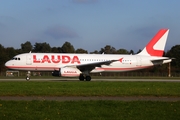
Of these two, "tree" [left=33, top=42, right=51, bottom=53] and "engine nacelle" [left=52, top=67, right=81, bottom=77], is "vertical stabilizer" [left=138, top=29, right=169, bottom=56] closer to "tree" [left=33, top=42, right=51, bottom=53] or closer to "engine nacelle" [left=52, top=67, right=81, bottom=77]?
"engine nacelle" [left=52, top=67, right=81, bottom=77]

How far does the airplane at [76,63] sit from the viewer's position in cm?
4459

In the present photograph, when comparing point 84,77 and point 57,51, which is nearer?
point 84,77

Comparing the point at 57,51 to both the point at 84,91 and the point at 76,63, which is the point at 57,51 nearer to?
the point at 76,63

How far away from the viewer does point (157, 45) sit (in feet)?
177

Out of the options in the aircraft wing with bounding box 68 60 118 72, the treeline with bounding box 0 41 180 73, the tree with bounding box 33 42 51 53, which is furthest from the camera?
the tree with bounding box 33 42 51 53

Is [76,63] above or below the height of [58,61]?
below

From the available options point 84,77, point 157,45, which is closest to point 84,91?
point 84,77
